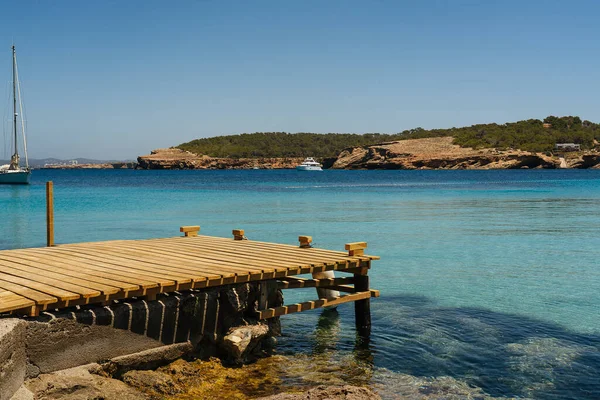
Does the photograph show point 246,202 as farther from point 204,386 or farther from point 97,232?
point 204,386

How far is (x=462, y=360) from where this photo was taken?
28.9 feet

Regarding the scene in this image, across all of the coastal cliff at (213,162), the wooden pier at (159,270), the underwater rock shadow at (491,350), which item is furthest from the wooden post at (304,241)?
the coastal cliff at (213,162)

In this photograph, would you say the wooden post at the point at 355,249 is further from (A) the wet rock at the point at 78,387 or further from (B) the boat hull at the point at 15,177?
(B) the boat hull at the point at 15,177

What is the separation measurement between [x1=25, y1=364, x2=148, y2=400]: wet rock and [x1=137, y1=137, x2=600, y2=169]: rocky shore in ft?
390

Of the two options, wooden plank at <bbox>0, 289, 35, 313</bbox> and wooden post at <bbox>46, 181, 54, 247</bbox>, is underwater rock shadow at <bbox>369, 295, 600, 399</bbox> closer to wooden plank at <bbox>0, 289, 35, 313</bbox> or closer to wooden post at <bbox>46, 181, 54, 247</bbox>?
wooden plank at <bbox>0, 289, 35, 313</bbox>

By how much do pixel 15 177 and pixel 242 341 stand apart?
6544 cm

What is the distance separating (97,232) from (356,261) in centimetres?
1655

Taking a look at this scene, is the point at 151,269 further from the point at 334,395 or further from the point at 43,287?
the point at 334,395

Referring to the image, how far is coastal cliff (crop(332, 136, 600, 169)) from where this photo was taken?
118 m

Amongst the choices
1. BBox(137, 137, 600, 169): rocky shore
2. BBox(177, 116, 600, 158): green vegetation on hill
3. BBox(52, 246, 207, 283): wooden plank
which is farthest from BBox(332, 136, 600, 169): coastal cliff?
BBox(52, 246, 207, 283): wooden plank

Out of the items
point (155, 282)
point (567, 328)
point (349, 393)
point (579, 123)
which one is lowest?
point (567, 328)

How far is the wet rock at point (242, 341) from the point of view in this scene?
8.18 metres

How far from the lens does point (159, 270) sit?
8266 millimetres

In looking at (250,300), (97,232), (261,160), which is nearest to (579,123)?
(261,160)
